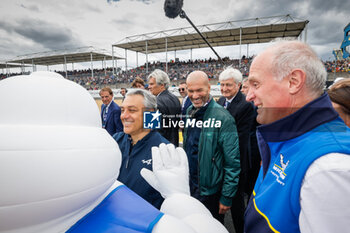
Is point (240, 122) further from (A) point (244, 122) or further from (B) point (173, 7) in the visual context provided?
(B) point (173, 7)

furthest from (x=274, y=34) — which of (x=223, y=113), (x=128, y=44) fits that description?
(x=223, y=113)

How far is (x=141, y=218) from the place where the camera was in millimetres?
643

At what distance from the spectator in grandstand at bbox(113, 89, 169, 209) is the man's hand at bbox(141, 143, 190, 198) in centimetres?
33

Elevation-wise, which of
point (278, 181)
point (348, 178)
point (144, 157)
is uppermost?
point (348, 178)

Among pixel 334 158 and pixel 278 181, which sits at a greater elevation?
pixel 334 158

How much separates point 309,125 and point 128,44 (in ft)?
73.4

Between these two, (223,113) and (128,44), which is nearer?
(223,113)

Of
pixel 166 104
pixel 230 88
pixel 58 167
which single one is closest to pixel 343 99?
pixel 230 88

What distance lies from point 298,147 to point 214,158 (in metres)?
1.08

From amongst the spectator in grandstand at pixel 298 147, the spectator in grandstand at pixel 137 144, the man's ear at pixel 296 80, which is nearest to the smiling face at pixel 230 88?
the spectator in grandstand at pixel 137 144

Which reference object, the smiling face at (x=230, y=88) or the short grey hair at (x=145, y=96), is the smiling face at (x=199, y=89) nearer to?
the short grey hair at (x=145, y=96)

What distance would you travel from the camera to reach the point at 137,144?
1.50 metres

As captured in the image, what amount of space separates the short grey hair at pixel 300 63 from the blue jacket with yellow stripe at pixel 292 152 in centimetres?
9

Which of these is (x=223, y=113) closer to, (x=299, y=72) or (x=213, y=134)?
(x=213, y=134)
